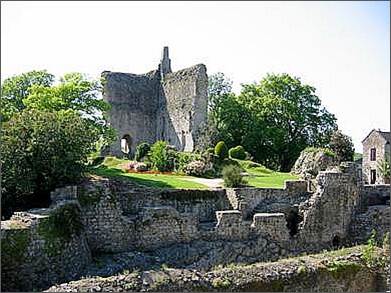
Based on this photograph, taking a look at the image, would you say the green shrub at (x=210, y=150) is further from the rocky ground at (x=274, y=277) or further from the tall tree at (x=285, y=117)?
the rocky ground at (x=274, y=277)

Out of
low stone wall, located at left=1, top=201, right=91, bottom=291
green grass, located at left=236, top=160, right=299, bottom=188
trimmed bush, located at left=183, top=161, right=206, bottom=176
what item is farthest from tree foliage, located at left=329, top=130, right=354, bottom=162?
low stone wall, located at left=1, top=201, right=91, bottom=291

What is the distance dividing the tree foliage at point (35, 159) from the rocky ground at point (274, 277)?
423cm

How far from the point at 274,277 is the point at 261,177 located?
1415 centimetres

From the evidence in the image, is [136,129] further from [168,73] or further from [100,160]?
[100,160]

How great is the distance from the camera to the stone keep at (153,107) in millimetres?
36375

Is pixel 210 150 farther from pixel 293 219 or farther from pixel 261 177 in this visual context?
pixel 293 219

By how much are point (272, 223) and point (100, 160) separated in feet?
51.4

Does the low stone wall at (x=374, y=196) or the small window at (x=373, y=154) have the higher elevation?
the small window at (x=373, y=154)

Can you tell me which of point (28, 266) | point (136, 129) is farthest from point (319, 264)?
point (136, 129)

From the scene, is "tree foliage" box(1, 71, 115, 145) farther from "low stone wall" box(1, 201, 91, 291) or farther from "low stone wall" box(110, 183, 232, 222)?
"low stone wall" box(1, 201, 91, 291)

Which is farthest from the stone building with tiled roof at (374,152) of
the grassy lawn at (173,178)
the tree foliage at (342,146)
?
the grassy lawn at (173,178)

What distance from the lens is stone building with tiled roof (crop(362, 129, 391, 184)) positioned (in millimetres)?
42281

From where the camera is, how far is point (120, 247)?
17.2 meters

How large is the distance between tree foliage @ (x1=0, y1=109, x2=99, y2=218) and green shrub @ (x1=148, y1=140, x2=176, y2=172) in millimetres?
10683
